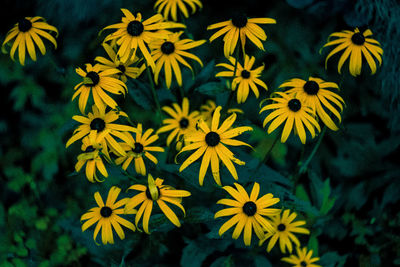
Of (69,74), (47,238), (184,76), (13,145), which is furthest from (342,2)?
(13,145)

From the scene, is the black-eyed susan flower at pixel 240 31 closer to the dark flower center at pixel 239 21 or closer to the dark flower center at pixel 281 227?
the dark flower center at pixel 239 21

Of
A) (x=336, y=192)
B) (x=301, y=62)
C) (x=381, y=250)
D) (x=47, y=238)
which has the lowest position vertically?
(x=47, y=238)

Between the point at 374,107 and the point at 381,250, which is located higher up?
the point at 374,107

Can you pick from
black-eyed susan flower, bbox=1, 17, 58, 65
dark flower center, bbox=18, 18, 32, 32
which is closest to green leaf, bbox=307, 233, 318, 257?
black-eyed susan flower, bbox=1, 17, 58, 65

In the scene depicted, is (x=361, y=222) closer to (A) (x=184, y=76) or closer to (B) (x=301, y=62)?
(B) (x=301, y=62)

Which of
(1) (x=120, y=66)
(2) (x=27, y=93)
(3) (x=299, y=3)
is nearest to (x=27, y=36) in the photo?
(1) (x=120, y=66)

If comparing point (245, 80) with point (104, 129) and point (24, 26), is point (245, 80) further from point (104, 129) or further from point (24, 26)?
point (24, 26)

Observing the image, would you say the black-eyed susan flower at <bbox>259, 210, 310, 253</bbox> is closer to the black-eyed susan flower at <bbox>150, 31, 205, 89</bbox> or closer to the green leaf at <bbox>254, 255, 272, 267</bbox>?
the green leaf at <bbox>254, 255, 272, 267</bbox>
